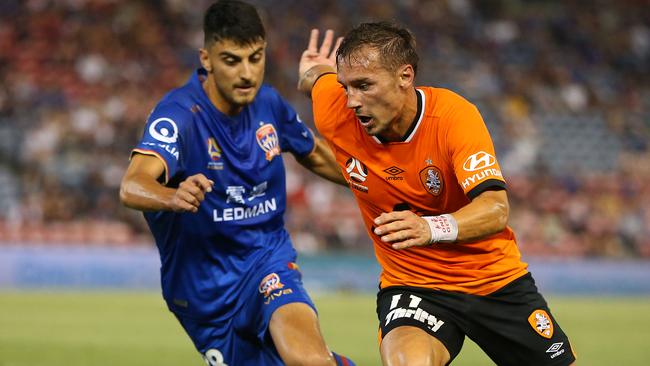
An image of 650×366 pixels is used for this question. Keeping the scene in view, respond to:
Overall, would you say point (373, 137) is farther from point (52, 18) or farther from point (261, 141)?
point (52, 18)

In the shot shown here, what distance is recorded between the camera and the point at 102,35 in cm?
2108

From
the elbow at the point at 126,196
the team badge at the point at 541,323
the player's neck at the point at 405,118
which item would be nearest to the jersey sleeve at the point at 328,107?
the player's neck at the point at 405,118

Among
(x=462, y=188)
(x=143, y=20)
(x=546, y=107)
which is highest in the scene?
(x=143, y=20)

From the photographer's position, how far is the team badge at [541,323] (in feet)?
17.8

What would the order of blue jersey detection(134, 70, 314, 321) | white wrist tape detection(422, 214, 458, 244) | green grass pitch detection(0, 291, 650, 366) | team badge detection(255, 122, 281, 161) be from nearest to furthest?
white wrist tape detection(422, 214, 458, 244) → blue jersey detection(134, 70, 314, 321) → team badge detection(255, 122, 281, 161) → green grass pitch detection(0, 291, 650, 366)

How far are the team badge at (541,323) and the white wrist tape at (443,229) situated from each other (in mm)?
1018

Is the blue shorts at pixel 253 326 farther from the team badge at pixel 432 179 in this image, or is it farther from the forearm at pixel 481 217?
the forearm at pixel 481 217

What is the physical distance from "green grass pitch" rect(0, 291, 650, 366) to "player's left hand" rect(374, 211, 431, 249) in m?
5.31

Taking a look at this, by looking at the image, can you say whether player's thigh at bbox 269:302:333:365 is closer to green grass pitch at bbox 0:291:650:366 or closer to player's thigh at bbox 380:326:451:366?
player's thigh at bbox 380:326:451:366

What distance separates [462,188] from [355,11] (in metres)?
19.3

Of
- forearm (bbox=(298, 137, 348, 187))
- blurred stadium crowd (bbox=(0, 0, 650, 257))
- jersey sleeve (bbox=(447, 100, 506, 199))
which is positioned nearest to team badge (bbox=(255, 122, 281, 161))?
forearm (bbox=(298, 137, 348, 187))

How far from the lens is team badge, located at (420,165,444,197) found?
5328 millimetres

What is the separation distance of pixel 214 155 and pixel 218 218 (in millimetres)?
412

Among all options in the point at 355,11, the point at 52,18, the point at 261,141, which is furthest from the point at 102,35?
the point at 261,141
